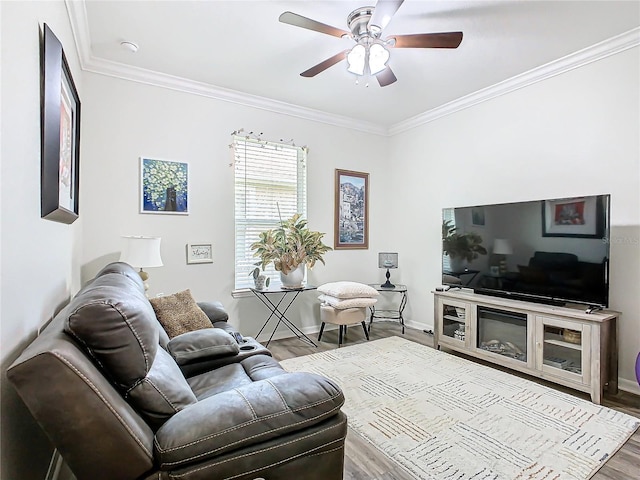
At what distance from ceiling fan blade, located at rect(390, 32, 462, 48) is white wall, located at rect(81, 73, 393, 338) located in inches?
84.5

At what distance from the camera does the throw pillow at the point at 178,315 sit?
2340 millimetres

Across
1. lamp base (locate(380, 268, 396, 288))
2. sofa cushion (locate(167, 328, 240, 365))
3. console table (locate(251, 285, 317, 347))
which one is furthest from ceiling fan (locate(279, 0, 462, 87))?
lamp base (locate(380, 268, 396, 288))

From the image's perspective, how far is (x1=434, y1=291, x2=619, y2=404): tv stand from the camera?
2.60 metres

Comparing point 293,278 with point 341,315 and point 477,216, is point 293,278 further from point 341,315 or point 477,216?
point 477,216

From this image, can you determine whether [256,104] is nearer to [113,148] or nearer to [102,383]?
[113,148]

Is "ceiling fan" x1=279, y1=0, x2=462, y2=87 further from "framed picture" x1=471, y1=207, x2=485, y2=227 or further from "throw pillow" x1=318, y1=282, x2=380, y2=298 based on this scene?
"throw pillow" x1=318, y1=282, x2=380, y2=298

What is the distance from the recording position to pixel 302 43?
2.84 meters

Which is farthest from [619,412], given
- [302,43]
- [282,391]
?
[302,43]

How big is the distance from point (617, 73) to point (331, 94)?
2582mm

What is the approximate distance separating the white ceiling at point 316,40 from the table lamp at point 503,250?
1.67m

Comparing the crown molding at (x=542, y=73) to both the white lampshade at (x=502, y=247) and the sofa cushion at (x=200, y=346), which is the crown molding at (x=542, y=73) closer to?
the white lampshade at (x=502, y=247)

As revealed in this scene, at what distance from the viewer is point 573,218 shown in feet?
9.35

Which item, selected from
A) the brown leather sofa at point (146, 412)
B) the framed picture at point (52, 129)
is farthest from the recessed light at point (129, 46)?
the brown leather sofa at point (146, 412)

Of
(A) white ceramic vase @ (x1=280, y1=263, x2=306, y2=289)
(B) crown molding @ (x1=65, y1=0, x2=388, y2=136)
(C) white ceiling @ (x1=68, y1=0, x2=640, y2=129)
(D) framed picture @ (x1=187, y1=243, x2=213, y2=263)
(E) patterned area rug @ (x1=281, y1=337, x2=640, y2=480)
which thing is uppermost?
(C) white ceiling @ (x1=68, y1=0, x2=640, y2=129)
